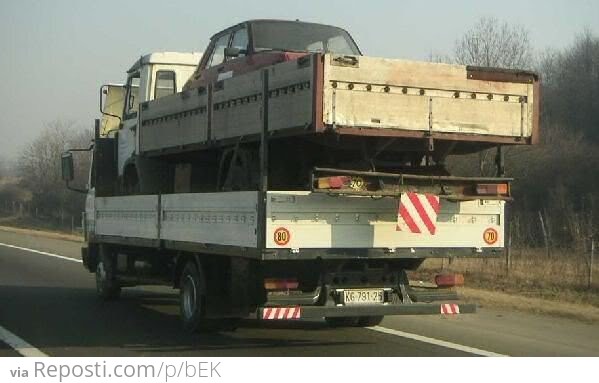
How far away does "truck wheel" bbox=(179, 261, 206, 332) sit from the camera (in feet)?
26.7

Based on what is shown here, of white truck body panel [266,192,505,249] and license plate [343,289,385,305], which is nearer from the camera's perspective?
white truck body panel [266,192,505,249]

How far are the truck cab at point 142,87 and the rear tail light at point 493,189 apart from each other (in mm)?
4858

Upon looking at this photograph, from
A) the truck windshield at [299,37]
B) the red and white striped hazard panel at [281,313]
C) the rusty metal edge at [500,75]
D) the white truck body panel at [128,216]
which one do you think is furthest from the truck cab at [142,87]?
the rusty metal edge at [500,75]

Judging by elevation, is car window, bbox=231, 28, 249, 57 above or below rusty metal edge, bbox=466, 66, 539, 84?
above

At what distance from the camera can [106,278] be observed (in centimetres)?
1153

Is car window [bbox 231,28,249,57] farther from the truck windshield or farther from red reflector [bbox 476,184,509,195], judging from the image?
red reflector [bbox 476,184,509,195]

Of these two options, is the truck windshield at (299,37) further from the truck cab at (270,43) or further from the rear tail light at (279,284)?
the rear tail light at (279,284)

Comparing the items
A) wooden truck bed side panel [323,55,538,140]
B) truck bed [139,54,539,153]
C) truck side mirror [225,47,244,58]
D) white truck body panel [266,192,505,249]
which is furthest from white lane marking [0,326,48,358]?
truck side mirror [225,47,244,58]

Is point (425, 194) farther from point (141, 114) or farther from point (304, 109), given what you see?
point (141, 114)

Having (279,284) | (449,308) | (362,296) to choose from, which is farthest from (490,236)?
(279,284)

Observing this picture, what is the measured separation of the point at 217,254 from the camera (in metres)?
7.70

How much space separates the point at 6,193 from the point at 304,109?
2209 cm

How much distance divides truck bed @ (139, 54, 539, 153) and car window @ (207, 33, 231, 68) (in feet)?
5.38

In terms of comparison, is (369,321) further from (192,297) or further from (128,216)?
(128,216)
